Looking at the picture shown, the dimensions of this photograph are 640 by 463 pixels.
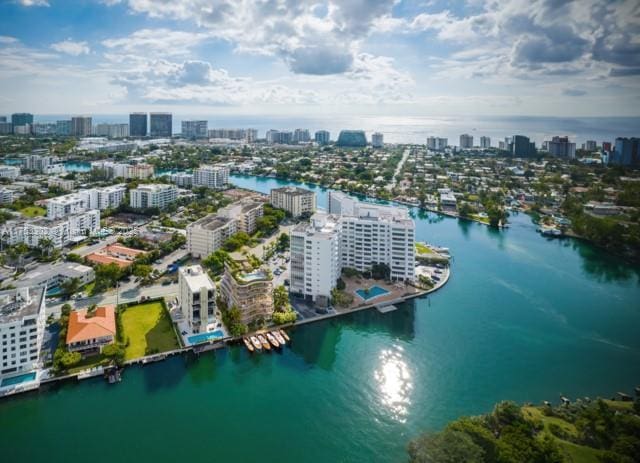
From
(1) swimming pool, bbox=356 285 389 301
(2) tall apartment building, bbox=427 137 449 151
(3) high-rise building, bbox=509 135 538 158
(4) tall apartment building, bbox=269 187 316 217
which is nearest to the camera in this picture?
(1) swimming pool, bbox=356 285 389 301

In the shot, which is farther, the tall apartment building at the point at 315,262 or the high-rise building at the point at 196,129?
the high-rise building at the point at 196,129

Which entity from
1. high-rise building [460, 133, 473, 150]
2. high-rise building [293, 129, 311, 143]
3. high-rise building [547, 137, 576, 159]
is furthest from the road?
high-rise building [293, 129, 311, 143]

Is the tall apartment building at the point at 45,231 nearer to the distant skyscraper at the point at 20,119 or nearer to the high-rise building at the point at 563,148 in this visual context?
the high-rise building at the point at 563,148

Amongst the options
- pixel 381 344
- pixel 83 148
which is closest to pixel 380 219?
pixel 381 344

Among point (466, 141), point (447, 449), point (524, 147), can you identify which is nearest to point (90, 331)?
point (447, 449)

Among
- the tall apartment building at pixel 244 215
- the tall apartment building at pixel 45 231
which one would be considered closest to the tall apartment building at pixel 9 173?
the tall apartment building at pixel 45 231

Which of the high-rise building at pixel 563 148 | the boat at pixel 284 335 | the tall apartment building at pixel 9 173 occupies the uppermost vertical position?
the high-rise building at pixel 563 148

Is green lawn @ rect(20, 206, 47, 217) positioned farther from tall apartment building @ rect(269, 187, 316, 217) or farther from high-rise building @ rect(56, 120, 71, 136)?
high-rise building @ rect(56, 120, 71, 136)
